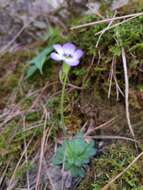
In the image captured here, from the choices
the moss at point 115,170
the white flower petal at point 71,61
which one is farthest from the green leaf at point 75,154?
the white flower petal at point 71,61

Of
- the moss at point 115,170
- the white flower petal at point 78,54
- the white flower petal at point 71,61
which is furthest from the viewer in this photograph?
the white flower petal at point 78,54

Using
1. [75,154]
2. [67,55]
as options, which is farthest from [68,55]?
[75,154]

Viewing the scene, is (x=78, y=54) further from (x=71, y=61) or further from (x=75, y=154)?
(x=75, y=154)

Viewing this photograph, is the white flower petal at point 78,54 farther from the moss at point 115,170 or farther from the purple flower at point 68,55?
the moss at point 115,170

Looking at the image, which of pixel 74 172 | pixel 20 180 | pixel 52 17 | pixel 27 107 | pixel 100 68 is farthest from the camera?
pixel 52 17

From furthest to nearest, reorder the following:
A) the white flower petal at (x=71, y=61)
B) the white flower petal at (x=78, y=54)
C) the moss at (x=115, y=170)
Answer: the white flower petal at (x=78, y=54), the white flower petal at (x=71, y=61), the moss at (x=115, y=170)

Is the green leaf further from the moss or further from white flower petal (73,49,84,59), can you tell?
white flower petal (73,49,84,59)

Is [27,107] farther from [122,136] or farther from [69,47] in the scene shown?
[122,136]

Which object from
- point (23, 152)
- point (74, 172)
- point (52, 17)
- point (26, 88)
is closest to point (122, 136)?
point (74, 172)
